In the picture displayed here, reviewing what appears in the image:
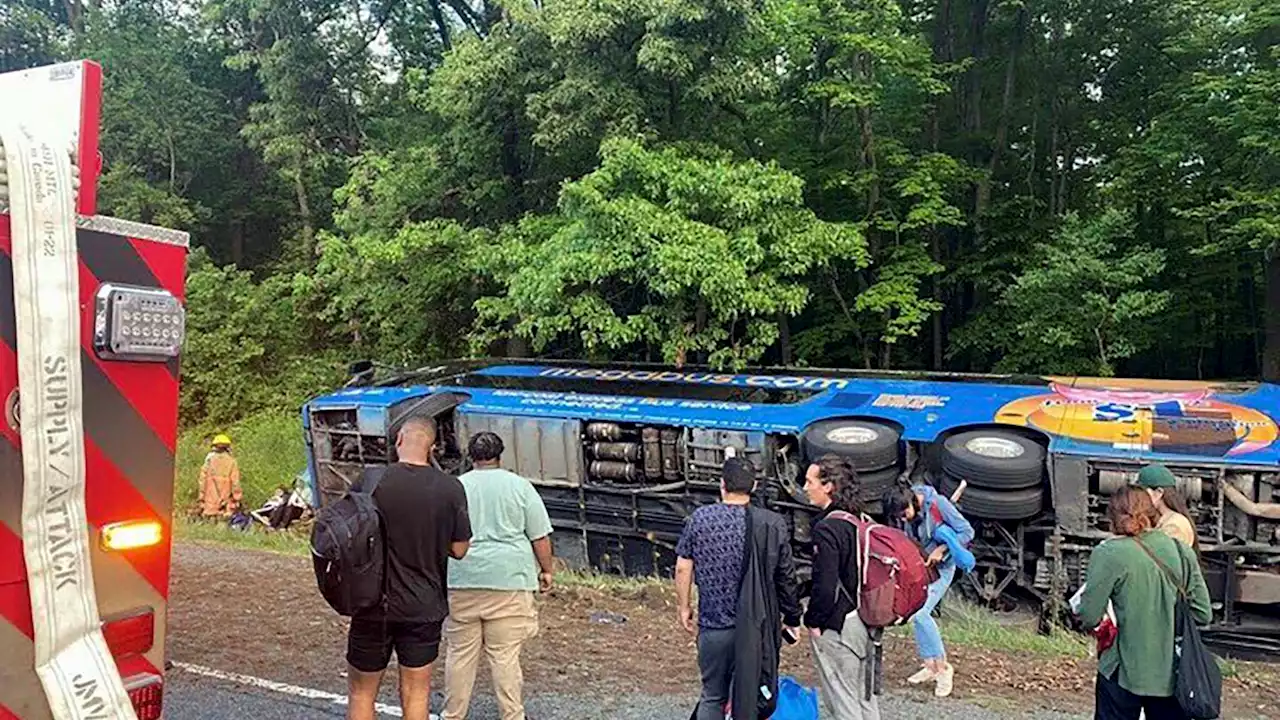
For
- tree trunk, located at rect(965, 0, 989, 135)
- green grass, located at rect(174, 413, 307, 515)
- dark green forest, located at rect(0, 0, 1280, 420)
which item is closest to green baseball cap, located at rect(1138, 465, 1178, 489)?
dark green forest, located at rect(0, 0, 1280, 420)

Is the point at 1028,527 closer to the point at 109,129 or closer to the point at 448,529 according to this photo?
the point at 448,529

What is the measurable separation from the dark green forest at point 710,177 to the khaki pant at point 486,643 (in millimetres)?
8755

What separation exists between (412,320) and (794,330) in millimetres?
7770

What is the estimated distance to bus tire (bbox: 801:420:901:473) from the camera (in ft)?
29.0

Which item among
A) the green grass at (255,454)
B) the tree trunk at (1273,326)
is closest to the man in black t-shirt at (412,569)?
the green grass at (255,454)

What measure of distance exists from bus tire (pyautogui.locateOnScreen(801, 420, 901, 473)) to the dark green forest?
4450 mm

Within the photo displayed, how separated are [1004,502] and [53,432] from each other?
762cm

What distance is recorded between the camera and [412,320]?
20219 mm

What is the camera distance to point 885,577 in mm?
4453

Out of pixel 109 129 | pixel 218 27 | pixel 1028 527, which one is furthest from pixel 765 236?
pixel 109 129

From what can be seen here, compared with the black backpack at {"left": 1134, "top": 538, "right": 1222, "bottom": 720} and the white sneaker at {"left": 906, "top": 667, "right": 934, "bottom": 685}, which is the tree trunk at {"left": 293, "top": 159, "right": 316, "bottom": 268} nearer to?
A: the white sneaker at {"left": 906, "top": 667, "right": 934, "bottom": 685}

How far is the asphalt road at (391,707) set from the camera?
4969mm

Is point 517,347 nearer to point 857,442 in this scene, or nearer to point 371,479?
point 857,442

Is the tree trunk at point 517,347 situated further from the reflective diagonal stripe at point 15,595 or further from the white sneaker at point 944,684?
the reflective diagonal stripe at point 15,595
